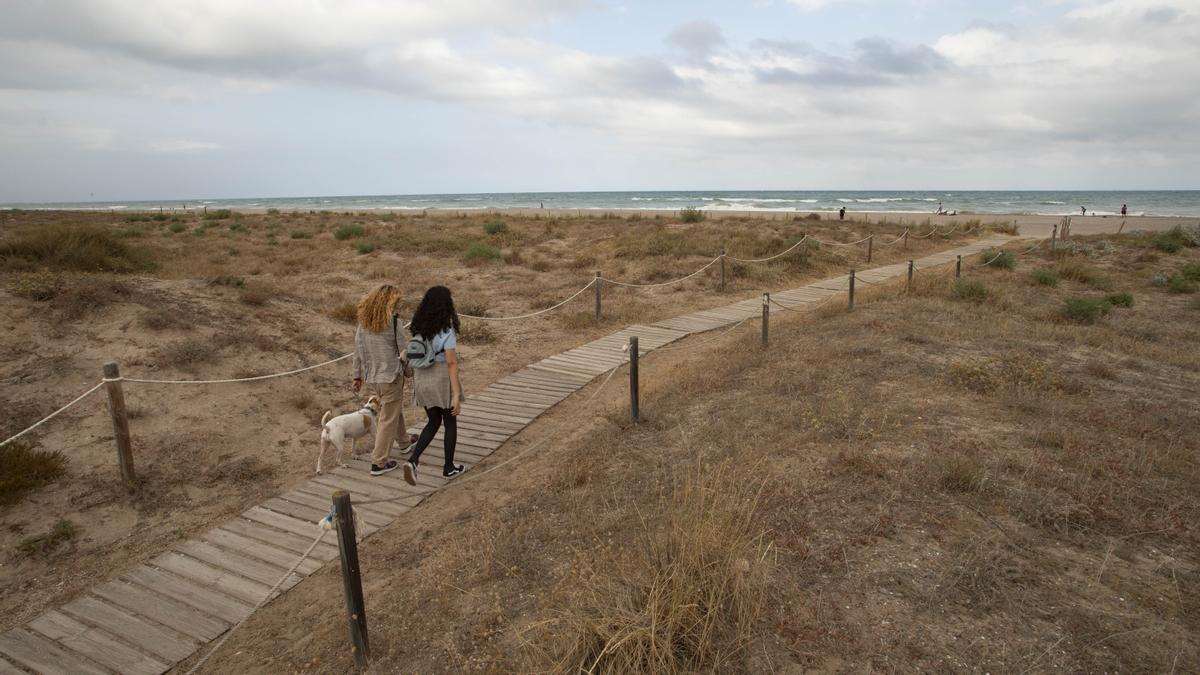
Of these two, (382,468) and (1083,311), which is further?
(1083,311)

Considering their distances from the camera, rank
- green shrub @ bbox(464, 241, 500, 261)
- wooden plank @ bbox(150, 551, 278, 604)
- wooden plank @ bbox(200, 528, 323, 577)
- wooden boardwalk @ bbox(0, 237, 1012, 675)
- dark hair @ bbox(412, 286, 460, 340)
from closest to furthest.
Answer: wooden boardwalk @ bbox(0, 237, 1012, 675), wooden plank @ bbox(150, 551, 278, 604), wooden plank @ bbox(200, 528, 323, 577), dark hair @ bbox(412, 286, 460, 340), green shrub @ bbox(464, 241, 500, 261)

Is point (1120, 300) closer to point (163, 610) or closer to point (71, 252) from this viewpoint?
point (163, 610)

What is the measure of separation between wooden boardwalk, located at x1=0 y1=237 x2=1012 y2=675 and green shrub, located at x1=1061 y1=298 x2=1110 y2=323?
1031 cm

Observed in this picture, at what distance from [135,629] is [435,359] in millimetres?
2812

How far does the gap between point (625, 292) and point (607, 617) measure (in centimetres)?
1265

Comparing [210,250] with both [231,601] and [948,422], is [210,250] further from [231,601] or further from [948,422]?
[948,422]

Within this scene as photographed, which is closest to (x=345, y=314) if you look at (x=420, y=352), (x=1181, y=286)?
(x=420, y=352)

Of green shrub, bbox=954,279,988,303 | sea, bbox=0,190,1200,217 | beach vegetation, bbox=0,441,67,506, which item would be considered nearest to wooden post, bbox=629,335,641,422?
Result: beach vegetation, bbox=0,441,67,506

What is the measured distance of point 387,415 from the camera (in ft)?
20.1

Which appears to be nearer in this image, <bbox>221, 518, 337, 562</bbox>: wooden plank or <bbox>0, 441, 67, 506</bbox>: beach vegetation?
<bbox>221, 518, 337, 562</bbox>: wooden plank

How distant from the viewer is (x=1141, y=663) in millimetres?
3160

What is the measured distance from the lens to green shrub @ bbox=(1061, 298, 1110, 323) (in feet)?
36.6

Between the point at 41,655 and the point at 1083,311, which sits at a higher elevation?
the point at 1083,311

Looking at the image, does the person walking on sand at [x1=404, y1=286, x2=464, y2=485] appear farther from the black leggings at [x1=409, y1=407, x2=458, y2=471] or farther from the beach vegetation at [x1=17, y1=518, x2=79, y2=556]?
the beach vegetation at [x1=17, y1=518, x2=79, y2=556]
